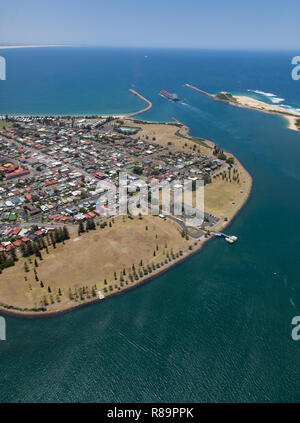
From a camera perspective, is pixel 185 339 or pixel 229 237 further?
pixel 229 237

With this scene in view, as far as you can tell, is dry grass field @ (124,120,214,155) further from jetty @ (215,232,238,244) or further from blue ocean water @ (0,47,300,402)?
blue ocean water @ (0,47,300,402)

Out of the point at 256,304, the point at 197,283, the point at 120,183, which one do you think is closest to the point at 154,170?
the point at 120,183

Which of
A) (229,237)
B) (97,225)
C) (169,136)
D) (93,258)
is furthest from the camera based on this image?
(169,136)

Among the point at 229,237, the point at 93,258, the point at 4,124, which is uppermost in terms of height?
the point at 4,124

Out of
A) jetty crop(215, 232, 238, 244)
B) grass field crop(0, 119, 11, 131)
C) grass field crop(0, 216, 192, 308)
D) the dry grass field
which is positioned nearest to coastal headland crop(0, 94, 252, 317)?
grass field crop(0, 216, 192, 308)

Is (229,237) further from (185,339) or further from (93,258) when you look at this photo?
(93,258)

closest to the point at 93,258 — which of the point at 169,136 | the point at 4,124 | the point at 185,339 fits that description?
the point at 185,339

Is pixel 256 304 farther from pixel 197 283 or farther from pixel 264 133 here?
pixel 264 133
